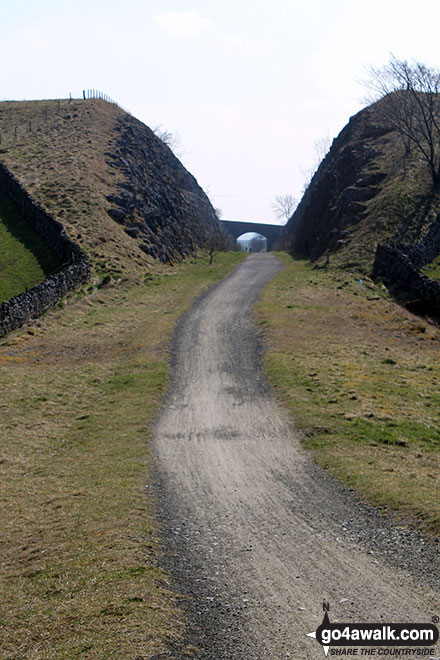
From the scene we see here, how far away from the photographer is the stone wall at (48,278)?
29172 mm

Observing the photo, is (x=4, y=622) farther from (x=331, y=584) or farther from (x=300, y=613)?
(x=331, y=584)

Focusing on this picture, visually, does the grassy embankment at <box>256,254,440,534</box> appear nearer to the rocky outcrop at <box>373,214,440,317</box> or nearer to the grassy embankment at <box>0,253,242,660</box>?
the rocky outcrop at <box>373,214,440,317</box>

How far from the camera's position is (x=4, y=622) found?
7520 mm

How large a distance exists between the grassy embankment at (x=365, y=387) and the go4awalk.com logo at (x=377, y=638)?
3.08m

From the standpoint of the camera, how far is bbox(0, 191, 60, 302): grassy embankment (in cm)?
3744

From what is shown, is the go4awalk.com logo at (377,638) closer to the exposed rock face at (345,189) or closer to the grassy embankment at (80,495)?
the grassy embankment at (80,495)

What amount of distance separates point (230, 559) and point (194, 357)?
1573 centimetres

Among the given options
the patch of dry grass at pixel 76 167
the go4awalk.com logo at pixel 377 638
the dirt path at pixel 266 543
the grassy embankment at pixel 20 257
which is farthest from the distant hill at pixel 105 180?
the go4awalk.com logo at pixel 377 638

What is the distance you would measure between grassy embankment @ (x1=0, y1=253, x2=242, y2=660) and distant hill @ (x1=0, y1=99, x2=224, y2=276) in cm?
1801

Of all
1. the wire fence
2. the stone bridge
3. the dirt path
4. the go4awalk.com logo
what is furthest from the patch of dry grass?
the stone bridge

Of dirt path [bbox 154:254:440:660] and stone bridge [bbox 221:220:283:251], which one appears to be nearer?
dirt path [bbox 154:254:440:660]

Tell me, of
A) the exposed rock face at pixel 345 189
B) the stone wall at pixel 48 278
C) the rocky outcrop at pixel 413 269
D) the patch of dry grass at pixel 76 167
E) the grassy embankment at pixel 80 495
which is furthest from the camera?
the exposed rock face at pixel 345 189

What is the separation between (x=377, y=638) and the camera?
22.4ft

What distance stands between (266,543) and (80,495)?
444cm
